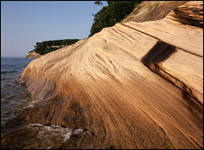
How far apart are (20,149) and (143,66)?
1.78 m

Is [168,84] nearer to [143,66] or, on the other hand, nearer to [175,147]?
[143,66]

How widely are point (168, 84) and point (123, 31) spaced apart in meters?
1.49

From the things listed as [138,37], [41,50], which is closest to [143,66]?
→ [138,37]

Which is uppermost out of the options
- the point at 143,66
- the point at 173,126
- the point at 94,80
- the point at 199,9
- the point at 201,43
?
the point at 199,9

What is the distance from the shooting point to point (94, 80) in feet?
8.11

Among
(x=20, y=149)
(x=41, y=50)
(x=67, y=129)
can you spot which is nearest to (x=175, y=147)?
(x=67, y=129)

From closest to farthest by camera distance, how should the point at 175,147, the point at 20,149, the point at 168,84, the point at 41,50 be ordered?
the point at 175,147, the point at 168,84, the point at 20,149, the point at 41,50

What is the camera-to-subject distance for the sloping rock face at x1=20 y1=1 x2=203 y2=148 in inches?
60.0

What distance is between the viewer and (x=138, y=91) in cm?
188

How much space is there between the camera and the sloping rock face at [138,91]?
152cm

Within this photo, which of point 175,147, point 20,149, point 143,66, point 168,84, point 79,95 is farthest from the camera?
point 79,95

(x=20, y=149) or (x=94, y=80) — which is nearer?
(x=20, y=149)

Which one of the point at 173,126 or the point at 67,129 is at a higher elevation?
the point at 173,126

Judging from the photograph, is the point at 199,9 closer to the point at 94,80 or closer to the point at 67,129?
the point at 94,80
